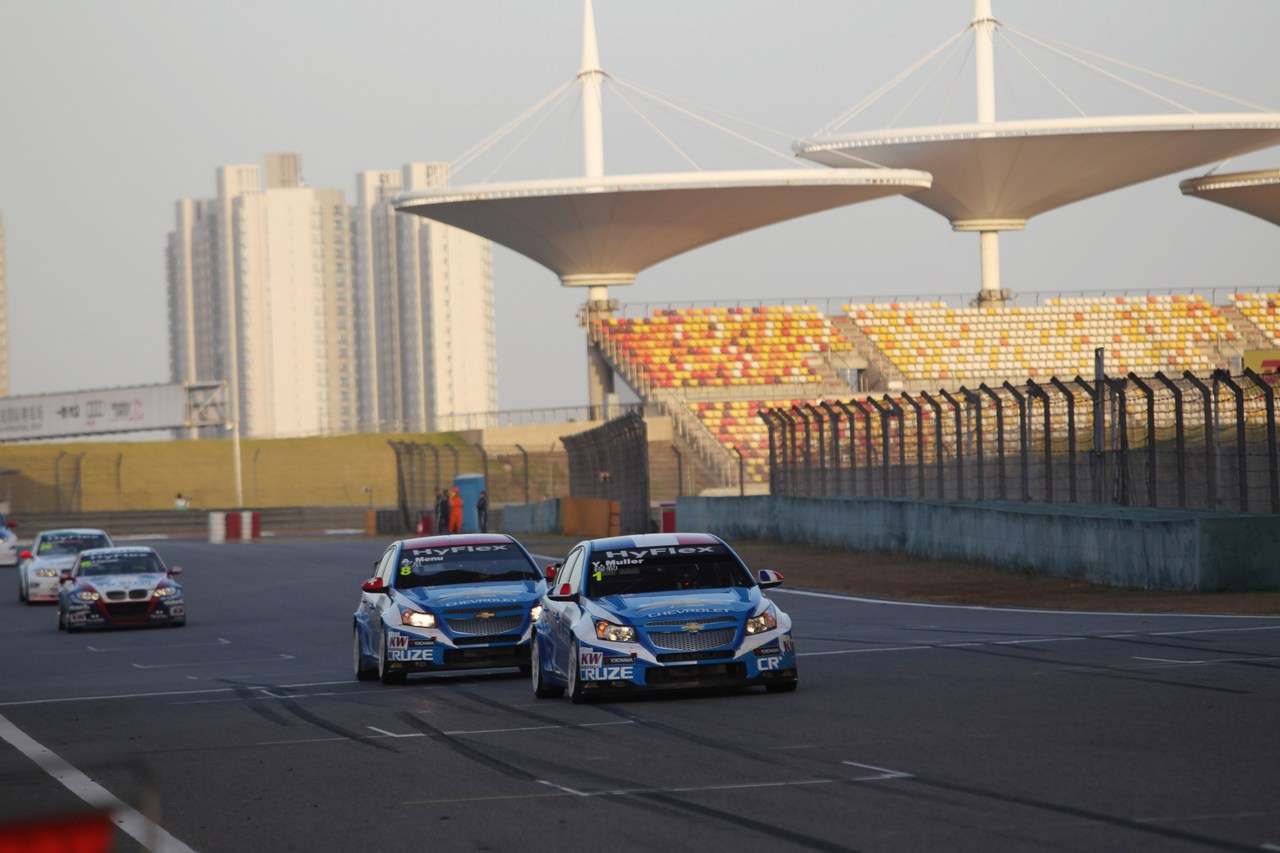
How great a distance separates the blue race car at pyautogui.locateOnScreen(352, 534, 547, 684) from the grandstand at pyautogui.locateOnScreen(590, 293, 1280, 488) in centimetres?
5413

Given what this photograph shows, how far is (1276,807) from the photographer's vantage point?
27.7 ft

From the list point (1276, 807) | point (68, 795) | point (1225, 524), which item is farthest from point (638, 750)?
point (1225, 524)

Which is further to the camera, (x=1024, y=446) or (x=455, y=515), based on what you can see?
(x=455, y=515)

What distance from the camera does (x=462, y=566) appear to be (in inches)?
708

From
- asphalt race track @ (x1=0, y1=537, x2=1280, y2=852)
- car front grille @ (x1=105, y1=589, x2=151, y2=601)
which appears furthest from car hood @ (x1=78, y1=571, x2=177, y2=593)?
A: asphalt race track @ (x1=0, y1=537, x2=1280, y2=852)

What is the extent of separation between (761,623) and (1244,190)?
8278 centimetres

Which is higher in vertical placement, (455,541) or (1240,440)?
(1240,440)

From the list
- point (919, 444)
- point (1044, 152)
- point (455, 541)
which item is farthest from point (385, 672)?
point (1044, 152)

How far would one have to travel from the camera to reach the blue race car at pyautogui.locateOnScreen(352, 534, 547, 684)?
16.9 m

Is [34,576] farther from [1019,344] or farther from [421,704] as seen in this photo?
[1019,344]

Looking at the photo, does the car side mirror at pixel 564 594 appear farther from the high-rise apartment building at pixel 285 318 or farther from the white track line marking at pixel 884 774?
the high-rise apartment building at pixel 285 318

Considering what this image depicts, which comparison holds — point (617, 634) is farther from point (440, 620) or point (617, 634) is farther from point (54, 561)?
point (54, 561)

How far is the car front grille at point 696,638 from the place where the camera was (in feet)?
46.2

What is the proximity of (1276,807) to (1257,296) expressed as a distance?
81.5 meters
